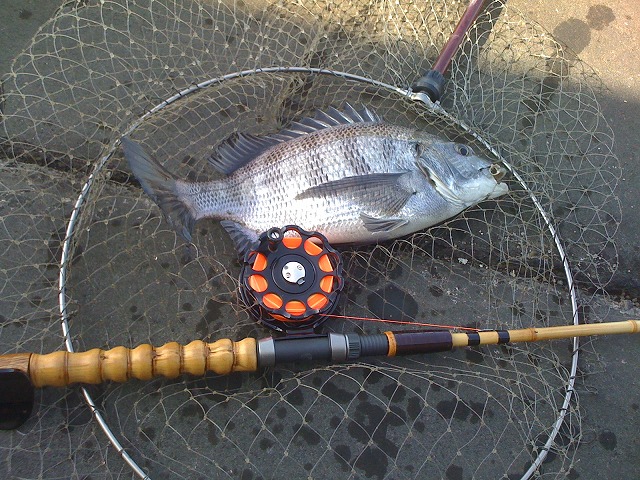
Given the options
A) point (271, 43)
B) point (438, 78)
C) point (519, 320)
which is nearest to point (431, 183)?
point (438, 78)

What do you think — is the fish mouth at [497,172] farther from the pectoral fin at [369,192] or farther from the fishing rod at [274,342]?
the fishing rod at [274,342]

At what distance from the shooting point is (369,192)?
2.33 m

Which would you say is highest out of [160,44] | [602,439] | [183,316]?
[160,44]

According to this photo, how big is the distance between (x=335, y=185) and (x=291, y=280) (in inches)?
18.1

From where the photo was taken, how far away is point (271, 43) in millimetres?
2883

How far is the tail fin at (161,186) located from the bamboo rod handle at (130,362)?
529 millimetres

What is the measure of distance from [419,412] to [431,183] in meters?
0.97

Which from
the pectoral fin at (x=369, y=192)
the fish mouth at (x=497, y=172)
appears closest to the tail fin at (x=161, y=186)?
the pectoral fin at (x=369, y=192)

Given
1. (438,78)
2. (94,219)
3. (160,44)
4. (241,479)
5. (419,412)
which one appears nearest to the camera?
(241,479)

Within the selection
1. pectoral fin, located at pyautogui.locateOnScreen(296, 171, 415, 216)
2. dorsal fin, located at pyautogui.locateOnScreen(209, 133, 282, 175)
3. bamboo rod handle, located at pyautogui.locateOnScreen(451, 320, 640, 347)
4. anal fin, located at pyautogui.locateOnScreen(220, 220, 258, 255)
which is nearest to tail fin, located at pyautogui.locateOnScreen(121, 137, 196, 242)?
anal fin, located at pyautogui.locateOnScreen(220, 220, 258, 255)

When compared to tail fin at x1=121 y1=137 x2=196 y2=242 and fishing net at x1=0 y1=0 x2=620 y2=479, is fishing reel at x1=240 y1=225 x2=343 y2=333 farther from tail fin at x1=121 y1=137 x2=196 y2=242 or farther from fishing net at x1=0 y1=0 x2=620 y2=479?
tail fin at x1=121 y1=137 x2=196 y2=242

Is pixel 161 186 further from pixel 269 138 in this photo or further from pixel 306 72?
pixel 306 72

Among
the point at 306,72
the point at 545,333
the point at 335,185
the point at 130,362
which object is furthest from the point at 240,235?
the point at 545,333

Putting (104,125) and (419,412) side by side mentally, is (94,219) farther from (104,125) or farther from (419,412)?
(419,412)
